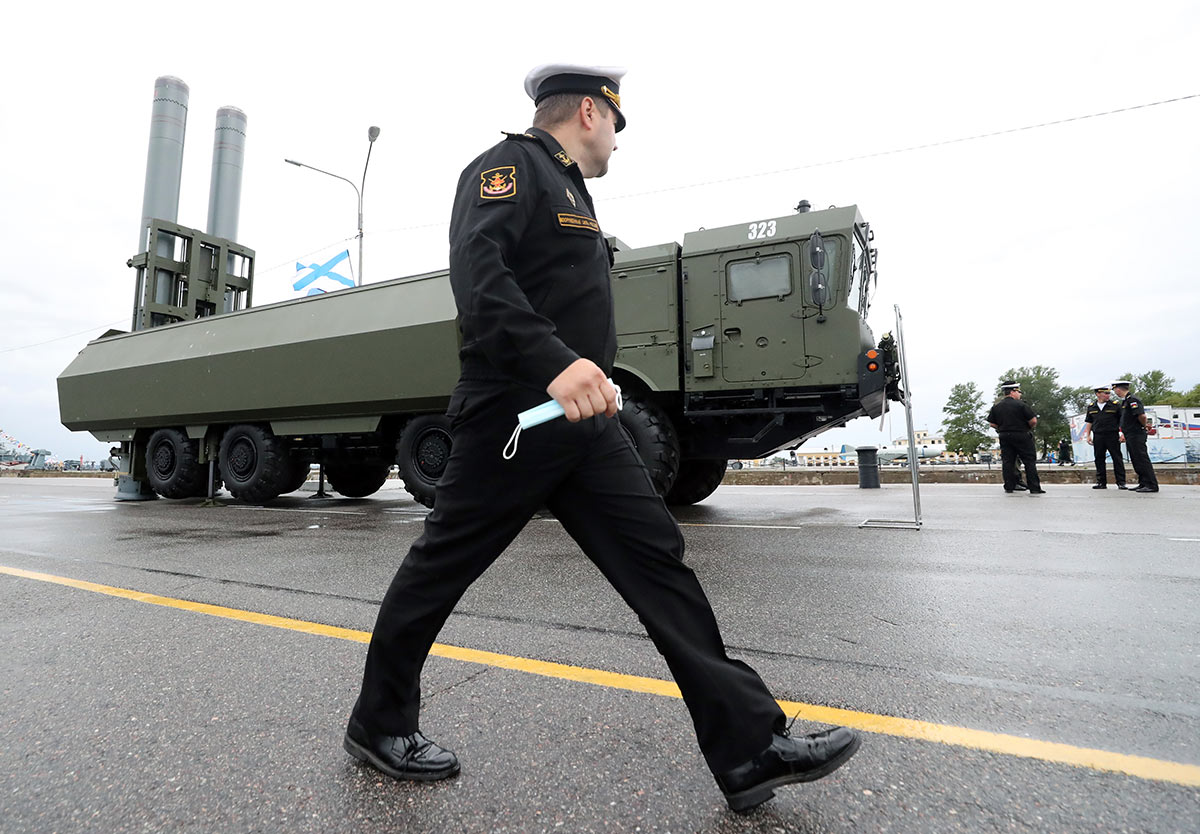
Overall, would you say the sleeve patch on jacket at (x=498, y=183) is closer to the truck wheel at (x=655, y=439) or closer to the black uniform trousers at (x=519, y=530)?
the black uniform trousers at (x=519, y=530)

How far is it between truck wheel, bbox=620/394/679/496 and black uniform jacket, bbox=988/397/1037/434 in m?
6.51

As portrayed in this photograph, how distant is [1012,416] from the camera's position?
1031cm

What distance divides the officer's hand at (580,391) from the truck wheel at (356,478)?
1050 cm

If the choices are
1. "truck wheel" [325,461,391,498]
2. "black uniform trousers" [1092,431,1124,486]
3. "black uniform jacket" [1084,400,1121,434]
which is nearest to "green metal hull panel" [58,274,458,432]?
"truck wheel" [325,461,391,498]

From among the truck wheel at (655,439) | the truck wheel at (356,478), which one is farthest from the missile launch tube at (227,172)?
the truck wheel at (655,439)

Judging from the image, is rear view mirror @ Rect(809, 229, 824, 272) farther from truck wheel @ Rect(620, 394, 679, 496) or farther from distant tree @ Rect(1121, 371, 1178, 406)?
distant tree @ Rect(1121, 371, 1178, 406)

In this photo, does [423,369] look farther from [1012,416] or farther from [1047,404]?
[1047,404]

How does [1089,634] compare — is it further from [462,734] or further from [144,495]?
[144,495]

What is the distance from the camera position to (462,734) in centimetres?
177

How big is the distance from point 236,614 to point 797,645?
2.52m

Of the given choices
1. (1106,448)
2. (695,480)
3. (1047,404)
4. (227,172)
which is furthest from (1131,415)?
(1047,404)

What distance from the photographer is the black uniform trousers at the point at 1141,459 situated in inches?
393

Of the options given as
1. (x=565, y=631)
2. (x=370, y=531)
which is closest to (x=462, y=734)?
(x=565, y=631)

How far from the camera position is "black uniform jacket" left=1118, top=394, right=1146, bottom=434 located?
1006 cm
